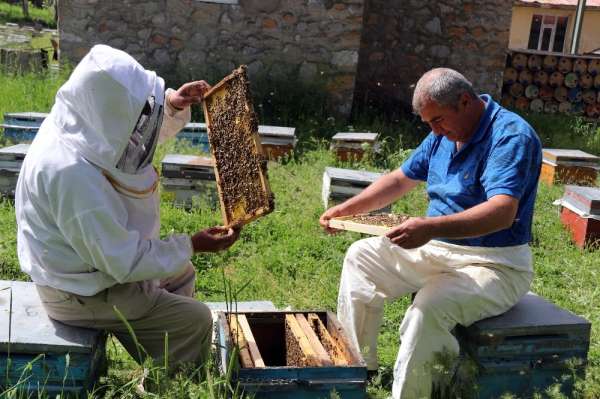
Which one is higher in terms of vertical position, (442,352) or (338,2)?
(338,2)

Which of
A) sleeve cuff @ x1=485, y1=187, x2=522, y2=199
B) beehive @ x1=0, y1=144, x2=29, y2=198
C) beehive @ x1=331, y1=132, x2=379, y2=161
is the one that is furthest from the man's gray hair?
beehive @ x1=331, y1=132, x2=379, y2=161

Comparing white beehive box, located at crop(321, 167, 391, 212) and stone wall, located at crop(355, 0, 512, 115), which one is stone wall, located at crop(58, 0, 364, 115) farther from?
white beehive box, located at crop(321, 167, 391, 212)

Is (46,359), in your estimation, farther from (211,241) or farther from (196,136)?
(196,136)

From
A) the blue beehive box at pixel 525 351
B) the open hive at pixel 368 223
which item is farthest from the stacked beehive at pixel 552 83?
the blue beehive box at pixel 525 351

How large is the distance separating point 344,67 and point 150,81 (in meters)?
5.80

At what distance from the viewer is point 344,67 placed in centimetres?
823

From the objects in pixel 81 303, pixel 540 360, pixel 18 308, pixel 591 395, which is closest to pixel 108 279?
pixel 81 303

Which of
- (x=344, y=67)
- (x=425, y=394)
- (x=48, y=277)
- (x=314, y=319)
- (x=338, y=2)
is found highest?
(x=338, y=2)

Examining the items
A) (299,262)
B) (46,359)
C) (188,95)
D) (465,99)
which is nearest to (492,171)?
(465,99)

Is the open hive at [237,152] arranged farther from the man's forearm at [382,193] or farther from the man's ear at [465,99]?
the man's ear at [465,99]

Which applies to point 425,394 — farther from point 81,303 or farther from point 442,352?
point 81,303

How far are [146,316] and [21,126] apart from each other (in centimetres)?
374

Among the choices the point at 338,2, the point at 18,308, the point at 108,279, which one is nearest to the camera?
the point at 108,279

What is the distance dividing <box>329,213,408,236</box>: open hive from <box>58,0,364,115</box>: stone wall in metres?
5.03
